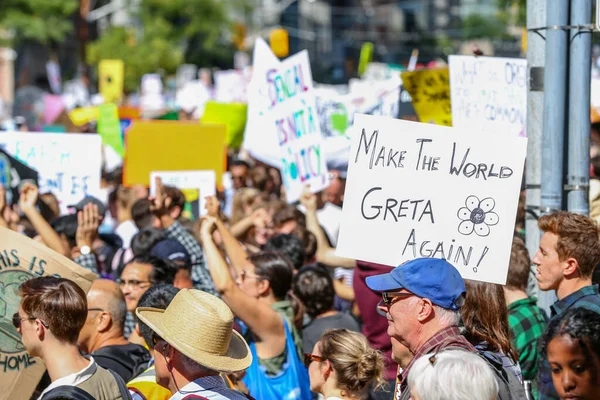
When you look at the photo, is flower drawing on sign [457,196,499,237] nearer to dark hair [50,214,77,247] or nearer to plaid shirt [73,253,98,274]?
plaid shirt [73,253,98,274]

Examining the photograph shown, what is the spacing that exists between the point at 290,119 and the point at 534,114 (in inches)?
126

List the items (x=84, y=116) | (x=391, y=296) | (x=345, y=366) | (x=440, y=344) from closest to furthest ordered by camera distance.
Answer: (x=440, y=344)
(x=391, y=296)
(x=345, y=366)
(x=84, y=116)

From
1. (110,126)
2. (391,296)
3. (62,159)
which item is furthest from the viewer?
(110,126)

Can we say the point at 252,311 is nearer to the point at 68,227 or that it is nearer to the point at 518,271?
the point at 518,271

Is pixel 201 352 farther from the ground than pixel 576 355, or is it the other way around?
pixel 576 355

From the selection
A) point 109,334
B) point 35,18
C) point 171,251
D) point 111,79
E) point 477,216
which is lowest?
point 109,334

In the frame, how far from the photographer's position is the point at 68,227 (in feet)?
23.3

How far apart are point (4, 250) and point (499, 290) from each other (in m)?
2.27

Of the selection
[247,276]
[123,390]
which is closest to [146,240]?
[247,276]

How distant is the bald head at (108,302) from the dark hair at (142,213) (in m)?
3.21

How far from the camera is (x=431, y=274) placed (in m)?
3.64

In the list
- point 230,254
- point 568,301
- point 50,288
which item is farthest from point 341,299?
point 50,288

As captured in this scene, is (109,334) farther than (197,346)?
Yes

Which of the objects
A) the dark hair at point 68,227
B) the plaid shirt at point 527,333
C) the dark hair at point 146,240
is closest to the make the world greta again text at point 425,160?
the plaid shirt at point 527,333
